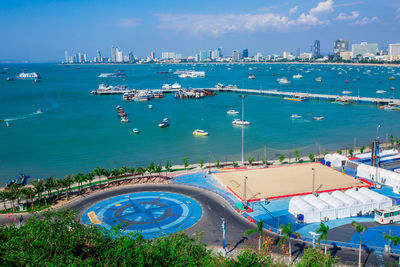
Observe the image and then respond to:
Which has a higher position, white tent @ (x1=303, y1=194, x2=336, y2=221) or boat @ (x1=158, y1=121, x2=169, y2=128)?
boat @ (x1=158, y1=121, x2=169, y2=128)

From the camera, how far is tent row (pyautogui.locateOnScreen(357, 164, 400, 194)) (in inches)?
1310

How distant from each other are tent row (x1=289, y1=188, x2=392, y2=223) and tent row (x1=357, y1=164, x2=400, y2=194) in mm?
5928

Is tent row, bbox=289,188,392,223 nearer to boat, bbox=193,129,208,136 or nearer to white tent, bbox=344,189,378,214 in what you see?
white tent, bbox=344,189,378,214

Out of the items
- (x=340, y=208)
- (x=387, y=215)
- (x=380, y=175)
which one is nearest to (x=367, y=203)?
(x=387, y=215)

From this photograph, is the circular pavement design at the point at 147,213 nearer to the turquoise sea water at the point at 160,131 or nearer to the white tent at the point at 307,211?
the white tent at the point at 307,211

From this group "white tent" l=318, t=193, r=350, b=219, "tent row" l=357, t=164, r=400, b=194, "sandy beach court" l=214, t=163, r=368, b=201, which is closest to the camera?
"white tent" l=318, t=193, r=350, b=219

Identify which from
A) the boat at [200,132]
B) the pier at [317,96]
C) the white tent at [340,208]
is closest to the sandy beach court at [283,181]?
the white tent at [340,208]

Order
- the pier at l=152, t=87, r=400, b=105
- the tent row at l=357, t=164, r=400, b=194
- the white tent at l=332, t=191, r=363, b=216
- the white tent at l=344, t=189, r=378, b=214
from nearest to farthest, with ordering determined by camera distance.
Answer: the white tent at l=332, t=191, r=363, b=216 < the white tent at l=344, t=189, r=378, b=214 < the tent row at l=357, t=164, r=400, b=194 < the pier at l=152, t=87, r=400, b=105

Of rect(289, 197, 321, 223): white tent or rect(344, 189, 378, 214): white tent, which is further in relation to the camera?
rect(344, 189, 378, 214): white tent

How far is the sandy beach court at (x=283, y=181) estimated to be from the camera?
31.8 m

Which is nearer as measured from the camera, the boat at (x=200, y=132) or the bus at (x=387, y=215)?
the bus at (x=387, y=215)

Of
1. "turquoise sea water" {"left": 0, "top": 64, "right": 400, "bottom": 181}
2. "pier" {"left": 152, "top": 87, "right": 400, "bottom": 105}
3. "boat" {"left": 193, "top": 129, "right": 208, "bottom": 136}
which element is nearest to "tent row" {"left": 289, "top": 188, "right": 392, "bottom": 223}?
"turquoise sea water" {"left": 0, "top": 64, "right": 400, "bottom": 181}

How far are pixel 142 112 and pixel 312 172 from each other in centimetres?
6177

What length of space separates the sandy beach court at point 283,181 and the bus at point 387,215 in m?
6.19
